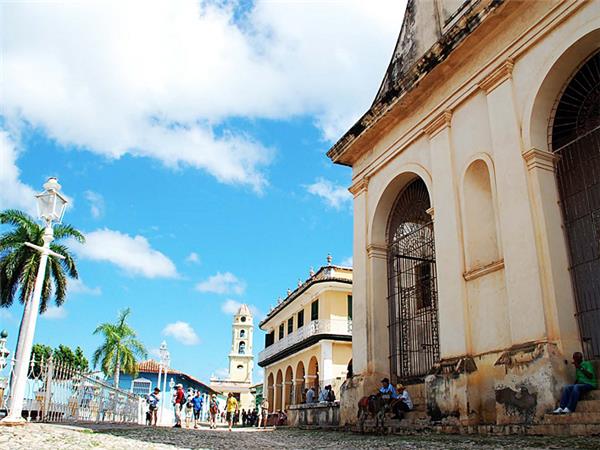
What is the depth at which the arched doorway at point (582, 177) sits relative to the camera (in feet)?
26.8

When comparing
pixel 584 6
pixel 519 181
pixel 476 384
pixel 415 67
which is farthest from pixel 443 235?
pixel 584 6

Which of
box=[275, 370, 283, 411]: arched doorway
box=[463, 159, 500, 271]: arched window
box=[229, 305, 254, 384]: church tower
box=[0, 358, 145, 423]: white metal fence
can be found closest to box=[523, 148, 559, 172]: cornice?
box=[463, 159, 500, 271]: arched window

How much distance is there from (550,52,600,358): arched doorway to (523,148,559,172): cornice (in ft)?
0.89

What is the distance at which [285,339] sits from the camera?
30.3 meters

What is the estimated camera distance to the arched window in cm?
930

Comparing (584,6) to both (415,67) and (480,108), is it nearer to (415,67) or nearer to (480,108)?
(480,108)

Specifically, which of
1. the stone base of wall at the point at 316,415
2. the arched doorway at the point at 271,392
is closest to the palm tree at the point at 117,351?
the arched doorway at the point at 271,392

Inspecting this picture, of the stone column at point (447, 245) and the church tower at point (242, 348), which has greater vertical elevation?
the church tower at point (242, 348)

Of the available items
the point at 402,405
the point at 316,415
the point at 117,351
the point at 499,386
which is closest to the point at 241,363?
the point at 117,351

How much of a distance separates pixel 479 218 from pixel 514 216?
132cm

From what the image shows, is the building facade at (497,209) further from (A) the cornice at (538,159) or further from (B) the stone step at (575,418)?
(B) the stone step at (575,418)

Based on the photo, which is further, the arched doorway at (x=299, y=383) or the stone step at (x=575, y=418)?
the arched doorway at (x=299, y=383)

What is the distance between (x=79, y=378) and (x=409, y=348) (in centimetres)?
951

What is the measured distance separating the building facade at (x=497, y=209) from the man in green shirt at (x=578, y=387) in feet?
0.89
